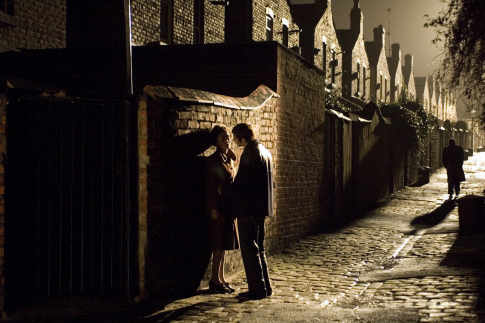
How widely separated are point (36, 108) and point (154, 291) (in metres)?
2.25

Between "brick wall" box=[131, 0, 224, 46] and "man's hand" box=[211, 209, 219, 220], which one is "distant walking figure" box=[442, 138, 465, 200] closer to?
"brick wall" box=[131, 0, 224, 46]

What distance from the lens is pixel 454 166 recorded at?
18781mm

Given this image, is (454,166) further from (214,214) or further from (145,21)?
(214,214)

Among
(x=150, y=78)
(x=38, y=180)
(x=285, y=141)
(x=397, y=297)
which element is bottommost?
(x=397, y=297)

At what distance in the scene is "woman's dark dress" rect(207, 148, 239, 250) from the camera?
6781 millimetres

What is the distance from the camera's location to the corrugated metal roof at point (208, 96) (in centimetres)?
648

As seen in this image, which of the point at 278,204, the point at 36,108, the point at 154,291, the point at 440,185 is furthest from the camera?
the point at 440,185

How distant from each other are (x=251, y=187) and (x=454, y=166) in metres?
13.8

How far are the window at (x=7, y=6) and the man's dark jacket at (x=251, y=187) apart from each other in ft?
27.1

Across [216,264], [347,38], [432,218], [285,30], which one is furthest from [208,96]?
[347,38]

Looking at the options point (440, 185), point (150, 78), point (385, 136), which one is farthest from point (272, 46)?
point (440, 185)

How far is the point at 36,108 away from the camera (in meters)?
6.00

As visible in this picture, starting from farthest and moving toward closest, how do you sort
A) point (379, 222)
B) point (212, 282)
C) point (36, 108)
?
point (379, 222) → point (212, 282) → point (36, 108)

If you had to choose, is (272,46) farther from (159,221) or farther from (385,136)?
(385,136)
